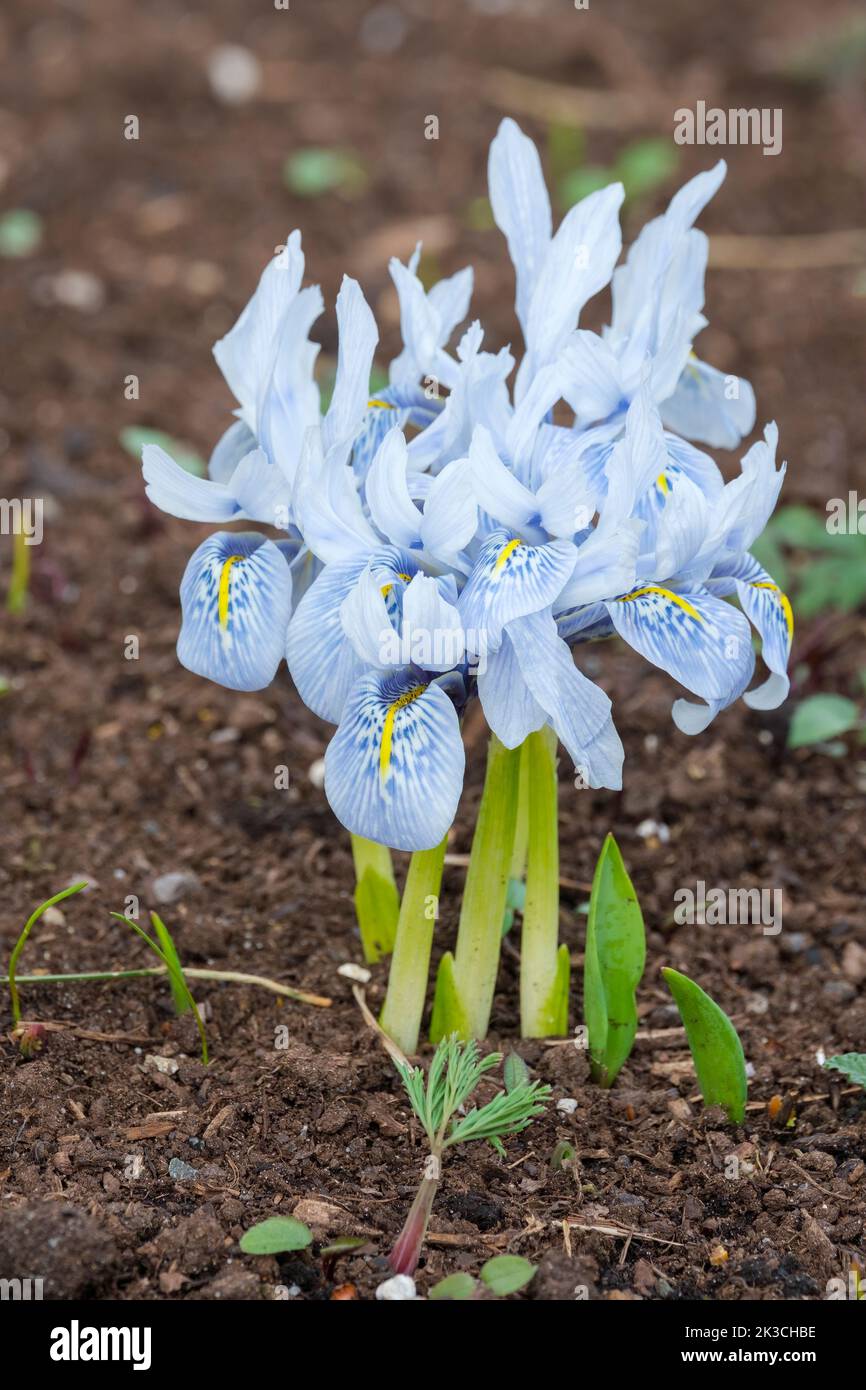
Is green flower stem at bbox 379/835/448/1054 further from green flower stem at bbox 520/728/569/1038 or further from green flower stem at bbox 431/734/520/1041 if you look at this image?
green flower stem at bbox 520/728/569/1038

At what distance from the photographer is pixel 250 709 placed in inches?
169

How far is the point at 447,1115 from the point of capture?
2623 mm

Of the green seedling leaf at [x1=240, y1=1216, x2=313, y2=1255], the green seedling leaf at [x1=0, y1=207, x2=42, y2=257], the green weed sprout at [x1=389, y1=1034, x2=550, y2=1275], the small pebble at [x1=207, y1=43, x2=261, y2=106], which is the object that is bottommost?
the green seedling leaf at [x1=240, y1=1216, x2=313, y2=1255]

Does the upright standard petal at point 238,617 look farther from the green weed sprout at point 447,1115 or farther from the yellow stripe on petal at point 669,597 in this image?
the green weed sprout at point 447,1115

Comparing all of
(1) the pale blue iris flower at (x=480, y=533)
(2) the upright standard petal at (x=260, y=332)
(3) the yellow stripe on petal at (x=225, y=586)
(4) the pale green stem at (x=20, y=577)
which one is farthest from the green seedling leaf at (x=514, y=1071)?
(4) the pale green stem at (x=20, y=577)

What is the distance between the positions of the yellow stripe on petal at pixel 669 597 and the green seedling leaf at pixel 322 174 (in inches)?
186

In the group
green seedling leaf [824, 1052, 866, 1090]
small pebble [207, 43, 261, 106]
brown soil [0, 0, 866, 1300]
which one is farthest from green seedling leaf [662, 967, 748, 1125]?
small pebble [207, 43, 261, 106]

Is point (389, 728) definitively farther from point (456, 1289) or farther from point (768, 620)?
point (456, 1289)

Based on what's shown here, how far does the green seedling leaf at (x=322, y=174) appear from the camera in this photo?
6.84 metres

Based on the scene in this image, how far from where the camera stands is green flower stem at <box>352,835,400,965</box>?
324 cm

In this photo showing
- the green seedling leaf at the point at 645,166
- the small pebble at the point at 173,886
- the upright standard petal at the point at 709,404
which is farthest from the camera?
the green seedling leaf at the point at 645,166

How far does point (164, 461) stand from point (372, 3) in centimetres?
619

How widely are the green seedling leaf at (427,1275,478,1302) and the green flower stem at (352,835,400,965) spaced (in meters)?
0.89

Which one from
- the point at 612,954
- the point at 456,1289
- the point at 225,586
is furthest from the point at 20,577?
the point at 456,1289
